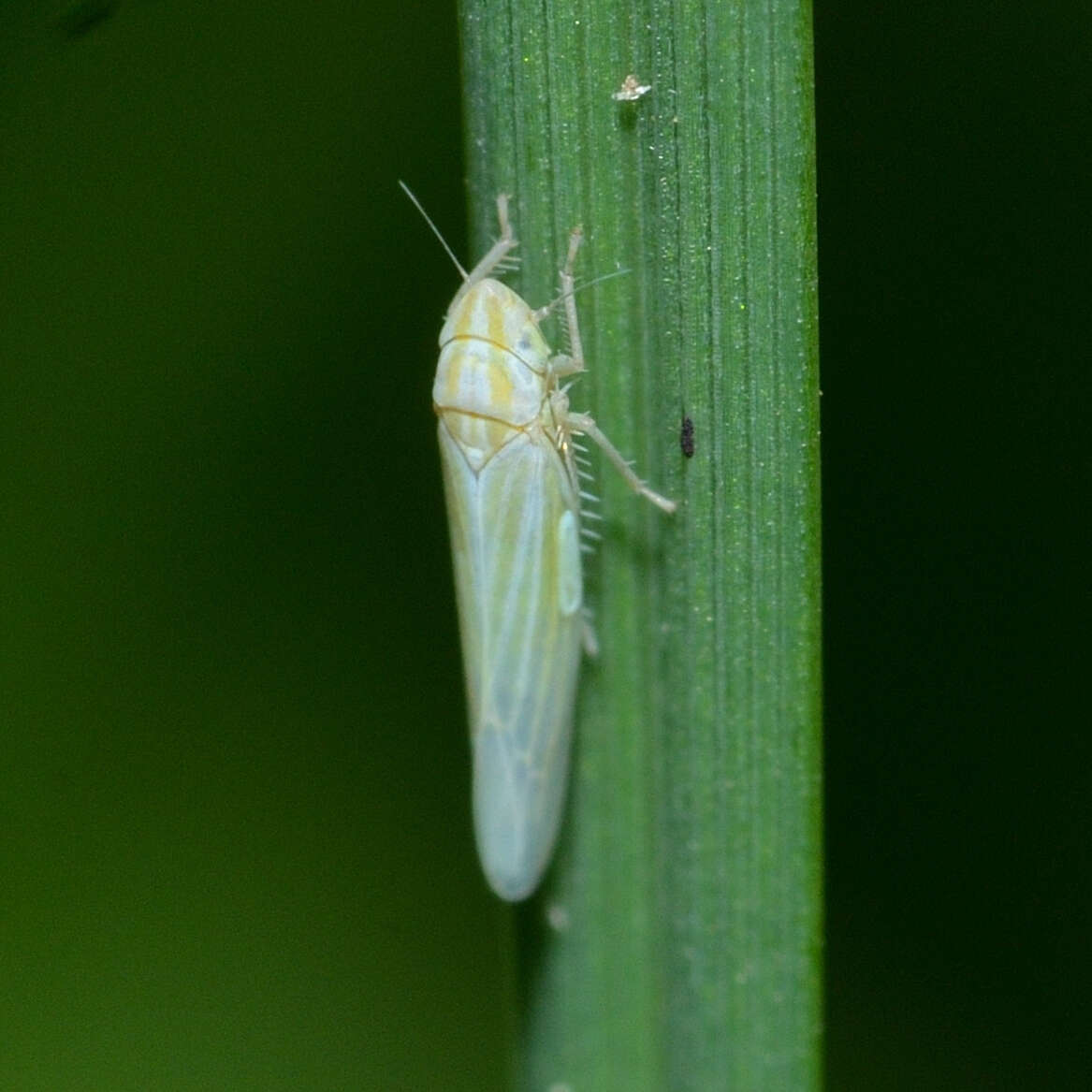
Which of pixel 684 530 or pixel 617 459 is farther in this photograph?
pixel 617 459

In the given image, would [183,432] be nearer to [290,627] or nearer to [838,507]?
[290,627]

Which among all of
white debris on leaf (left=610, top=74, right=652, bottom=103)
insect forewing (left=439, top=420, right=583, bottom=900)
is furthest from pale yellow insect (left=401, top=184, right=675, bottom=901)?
white debris on leaf (left=610, top=74, right=652, bottom=103)

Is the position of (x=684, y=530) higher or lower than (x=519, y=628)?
higher

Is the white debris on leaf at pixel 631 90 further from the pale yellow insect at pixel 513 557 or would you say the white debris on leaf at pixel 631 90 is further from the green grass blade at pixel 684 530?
the pale yellow insect at pixel 513 557

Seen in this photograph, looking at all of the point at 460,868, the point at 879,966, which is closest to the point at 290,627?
the point at 460,868

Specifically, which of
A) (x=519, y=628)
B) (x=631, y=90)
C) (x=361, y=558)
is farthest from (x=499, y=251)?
(x=361, y=558)

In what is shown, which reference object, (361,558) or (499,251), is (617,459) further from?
(361,558)
